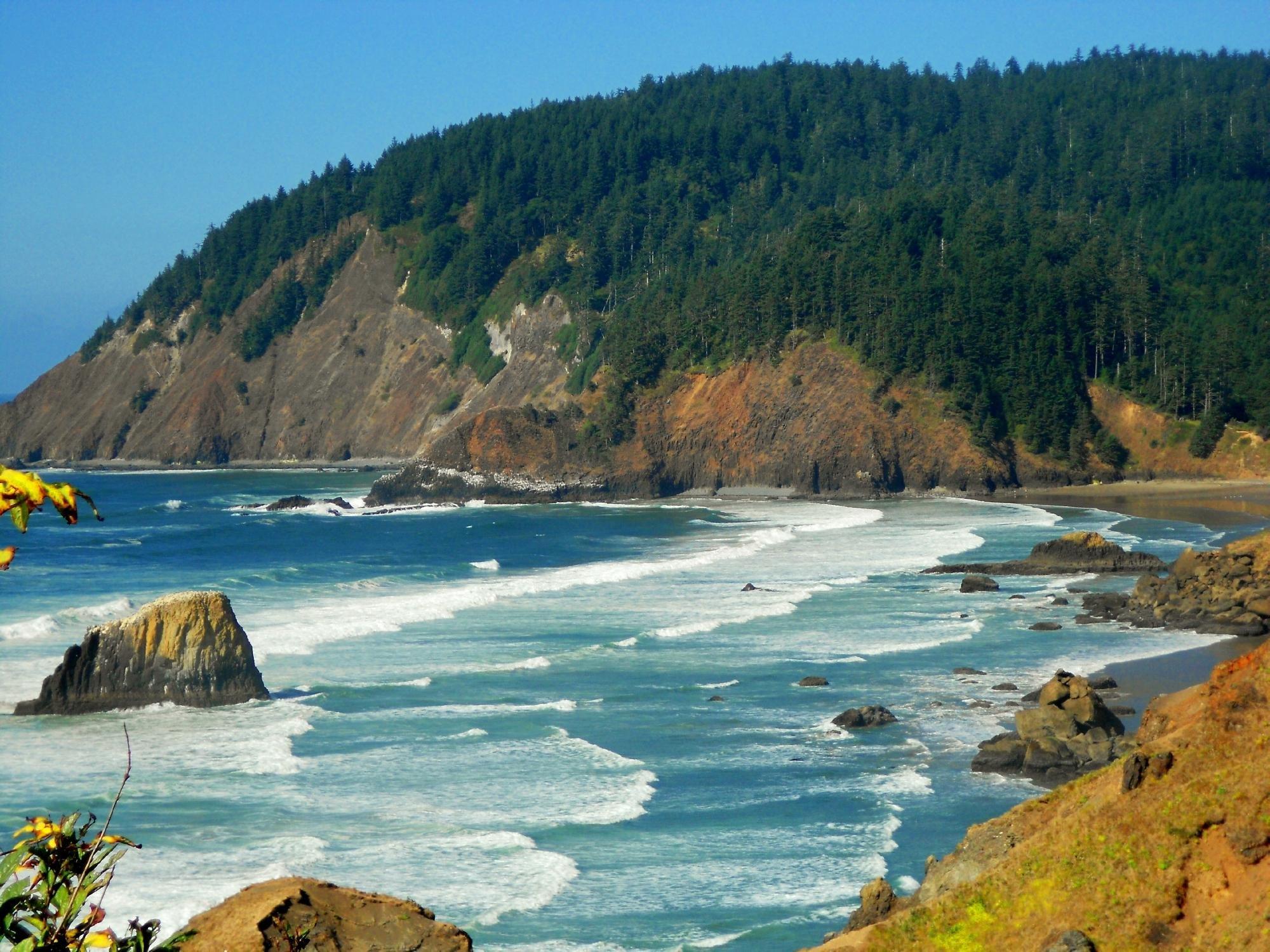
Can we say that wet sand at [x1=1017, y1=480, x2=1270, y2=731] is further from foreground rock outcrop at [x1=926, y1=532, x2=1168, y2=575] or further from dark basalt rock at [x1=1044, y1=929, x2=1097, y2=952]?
dark basalt rock at [x1=1044, y1=929, x2=1097, y2=952]

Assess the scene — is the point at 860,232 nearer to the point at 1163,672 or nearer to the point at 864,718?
the point at 1163,672

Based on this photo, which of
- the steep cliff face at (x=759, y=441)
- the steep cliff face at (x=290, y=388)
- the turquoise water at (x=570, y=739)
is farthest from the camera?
the steep cliff face at (x=290, y=388)

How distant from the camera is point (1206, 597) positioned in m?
37.5

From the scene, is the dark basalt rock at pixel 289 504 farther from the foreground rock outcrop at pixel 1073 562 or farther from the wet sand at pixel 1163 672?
the wet sand at pixel 1163 672

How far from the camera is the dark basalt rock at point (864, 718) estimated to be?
25.7 metres

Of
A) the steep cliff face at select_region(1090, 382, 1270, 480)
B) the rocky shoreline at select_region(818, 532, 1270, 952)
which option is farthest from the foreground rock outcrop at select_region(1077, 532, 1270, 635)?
the steep cliff face at select_region(1090, 382, 1270, 480)

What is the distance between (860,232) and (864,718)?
83.1 metres

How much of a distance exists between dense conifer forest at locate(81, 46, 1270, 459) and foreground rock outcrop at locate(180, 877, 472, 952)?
8068 centimetres

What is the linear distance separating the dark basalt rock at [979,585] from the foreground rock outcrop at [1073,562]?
3.42 metres

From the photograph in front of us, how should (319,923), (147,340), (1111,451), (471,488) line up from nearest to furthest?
1. (319,923)
2. (1111,451)
3. (471,488)
4. (147,340)

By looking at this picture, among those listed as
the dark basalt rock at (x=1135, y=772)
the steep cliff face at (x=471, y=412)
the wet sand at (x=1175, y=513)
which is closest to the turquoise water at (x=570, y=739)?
the wet sand at (x=1175, y=513)

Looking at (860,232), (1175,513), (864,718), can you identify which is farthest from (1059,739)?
(860,232)

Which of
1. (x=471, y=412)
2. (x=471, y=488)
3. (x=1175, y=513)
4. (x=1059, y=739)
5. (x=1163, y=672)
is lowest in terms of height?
(x=1163, y=672)

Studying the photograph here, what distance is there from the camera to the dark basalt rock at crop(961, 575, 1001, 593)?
144ft
